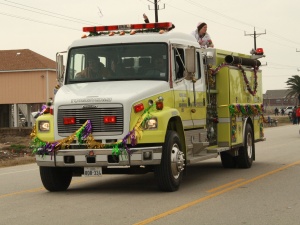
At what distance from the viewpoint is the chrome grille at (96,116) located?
1116 centimetres

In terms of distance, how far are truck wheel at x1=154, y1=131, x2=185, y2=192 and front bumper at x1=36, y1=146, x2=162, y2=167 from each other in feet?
0.77

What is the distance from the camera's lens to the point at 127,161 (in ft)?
36.2

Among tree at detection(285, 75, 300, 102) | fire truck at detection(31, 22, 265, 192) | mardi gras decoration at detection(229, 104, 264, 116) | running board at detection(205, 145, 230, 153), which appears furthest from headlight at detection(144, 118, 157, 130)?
tree at detection(285, 75, 300, 102)

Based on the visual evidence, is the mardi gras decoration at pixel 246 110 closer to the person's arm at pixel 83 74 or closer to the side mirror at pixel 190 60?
the side mirror at pixel 190 60

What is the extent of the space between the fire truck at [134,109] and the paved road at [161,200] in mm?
468

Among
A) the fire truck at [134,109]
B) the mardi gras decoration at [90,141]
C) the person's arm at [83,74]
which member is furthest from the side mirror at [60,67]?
the mardi gras decoration at [90,141]

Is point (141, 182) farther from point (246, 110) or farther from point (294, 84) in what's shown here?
point (294, 84)

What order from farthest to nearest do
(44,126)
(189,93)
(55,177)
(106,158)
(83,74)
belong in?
(189,93), (83,74), (55,177), (44,126), (106,158)

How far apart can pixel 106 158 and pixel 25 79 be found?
4911 cm

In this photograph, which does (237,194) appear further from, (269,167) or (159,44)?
(269,167)

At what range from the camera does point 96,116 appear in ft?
36.9

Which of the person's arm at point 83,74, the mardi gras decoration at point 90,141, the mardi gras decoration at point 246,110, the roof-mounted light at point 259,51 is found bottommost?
the mardi gras decoration at point 90,141

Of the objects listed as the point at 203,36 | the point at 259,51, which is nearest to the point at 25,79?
the point at 259,51

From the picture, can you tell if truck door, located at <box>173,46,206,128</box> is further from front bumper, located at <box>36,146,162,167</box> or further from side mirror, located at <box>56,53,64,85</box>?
side mirror, located at <box>56,53,64,85</box>
